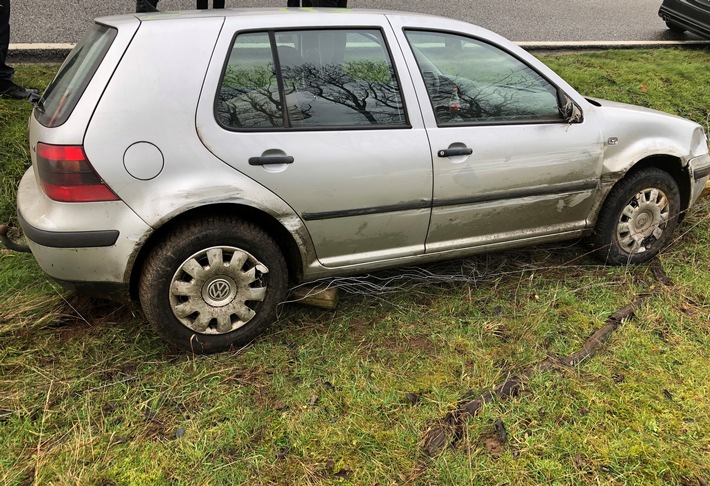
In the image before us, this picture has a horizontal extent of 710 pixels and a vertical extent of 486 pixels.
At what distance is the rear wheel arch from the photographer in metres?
2.57

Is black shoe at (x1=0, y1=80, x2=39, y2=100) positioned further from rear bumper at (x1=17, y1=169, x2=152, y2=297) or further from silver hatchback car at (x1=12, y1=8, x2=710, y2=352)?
rear bumper at (x1=17, y1=169, x2=152, y2=297)

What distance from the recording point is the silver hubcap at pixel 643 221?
3598 millimetres

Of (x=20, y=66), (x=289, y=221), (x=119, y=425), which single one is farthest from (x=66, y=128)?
(x=20, y=66)

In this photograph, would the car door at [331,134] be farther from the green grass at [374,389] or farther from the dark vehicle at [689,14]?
the dark vehicle at [689,14]

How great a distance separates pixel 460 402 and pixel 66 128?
2.12m

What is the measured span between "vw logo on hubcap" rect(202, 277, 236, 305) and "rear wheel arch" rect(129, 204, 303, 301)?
31 centimetres

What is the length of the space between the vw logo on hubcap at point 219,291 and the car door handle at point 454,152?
127 centimetres

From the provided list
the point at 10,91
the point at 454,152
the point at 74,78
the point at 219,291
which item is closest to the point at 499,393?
the point at 454,152

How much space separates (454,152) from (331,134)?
0.68 m

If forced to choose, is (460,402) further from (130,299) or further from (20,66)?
(20,66)

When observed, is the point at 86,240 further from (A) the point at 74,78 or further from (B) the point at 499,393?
(B) the point at 499,393

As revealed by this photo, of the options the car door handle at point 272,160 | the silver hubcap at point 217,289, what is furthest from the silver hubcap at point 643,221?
the silver hubcap at point 217,289

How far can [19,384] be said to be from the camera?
2512 mm

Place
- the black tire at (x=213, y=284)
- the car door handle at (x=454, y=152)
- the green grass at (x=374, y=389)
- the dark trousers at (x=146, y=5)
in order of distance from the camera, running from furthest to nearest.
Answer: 1. the dark trousers at (x=146, y=5)
2. the car door handle at (x=454, y=152)
3. the black tire at (x=213, y=284)
4. the green grass at (x=374, y=389)
